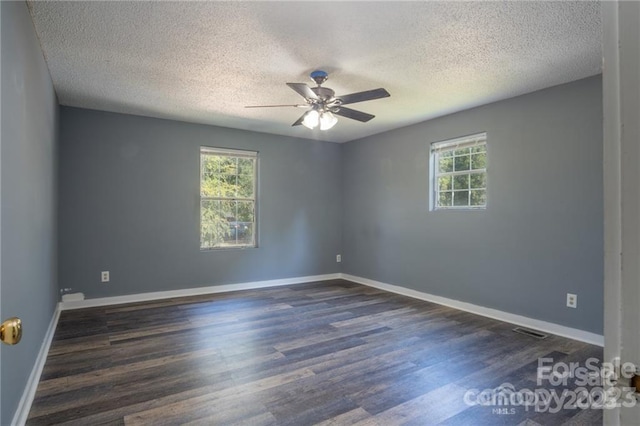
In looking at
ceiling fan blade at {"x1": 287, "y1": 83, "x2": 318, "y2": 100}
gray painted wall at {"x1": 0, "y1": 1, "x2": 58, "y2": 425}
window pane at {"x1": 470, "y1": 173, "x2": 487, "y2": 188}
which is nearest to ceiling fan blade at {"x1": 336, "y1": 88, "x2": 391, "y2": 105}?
ceiling fan blade at {"x1": 287, "y1": 83, "x2": 318, "y2": 100}

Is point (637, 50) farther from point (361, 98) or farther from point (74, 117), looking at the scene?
point (74, 117)

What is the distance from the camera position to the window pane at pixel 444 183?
15.0 ft

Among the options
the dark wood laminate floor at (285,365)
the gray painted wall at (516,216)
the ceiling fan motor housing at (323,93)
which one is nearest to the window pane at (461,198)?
the gray painted wall at (516,216)

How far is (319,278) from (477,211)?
114 inches

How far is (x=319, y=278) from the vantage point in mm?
6031

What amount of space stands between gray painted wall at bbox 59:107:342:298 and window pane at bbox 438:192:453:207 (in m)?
2.16

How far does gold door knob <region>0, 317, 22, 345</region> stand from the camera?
0.85 metres

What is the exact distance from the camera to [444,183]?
15.1 feet

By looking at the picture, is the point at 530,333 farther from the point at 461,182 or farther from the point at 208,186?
the point at 208,186

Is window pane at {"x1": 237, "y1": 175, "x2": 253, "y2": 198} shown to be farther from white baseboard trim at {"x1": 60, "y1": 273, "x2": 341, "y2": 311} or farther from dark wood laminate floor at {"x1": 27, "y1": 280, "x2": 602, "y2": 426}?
dark wood laminate floor at {"x1": 27, "y1": 280, "x2": 602, "y2": 426}

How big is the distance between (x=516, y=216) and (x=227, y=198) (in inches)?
150

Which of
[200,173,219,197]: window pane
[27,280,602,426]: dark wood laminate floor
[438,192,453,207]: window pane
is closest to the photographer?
[27,280,602,426]: dark wood laminate floor

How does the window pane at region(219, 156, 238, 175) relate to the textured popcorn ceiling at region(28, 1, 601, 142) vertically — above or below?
below

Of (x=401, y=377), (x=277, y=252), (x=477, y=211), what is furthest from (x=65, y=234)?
(x=477, y=211)
